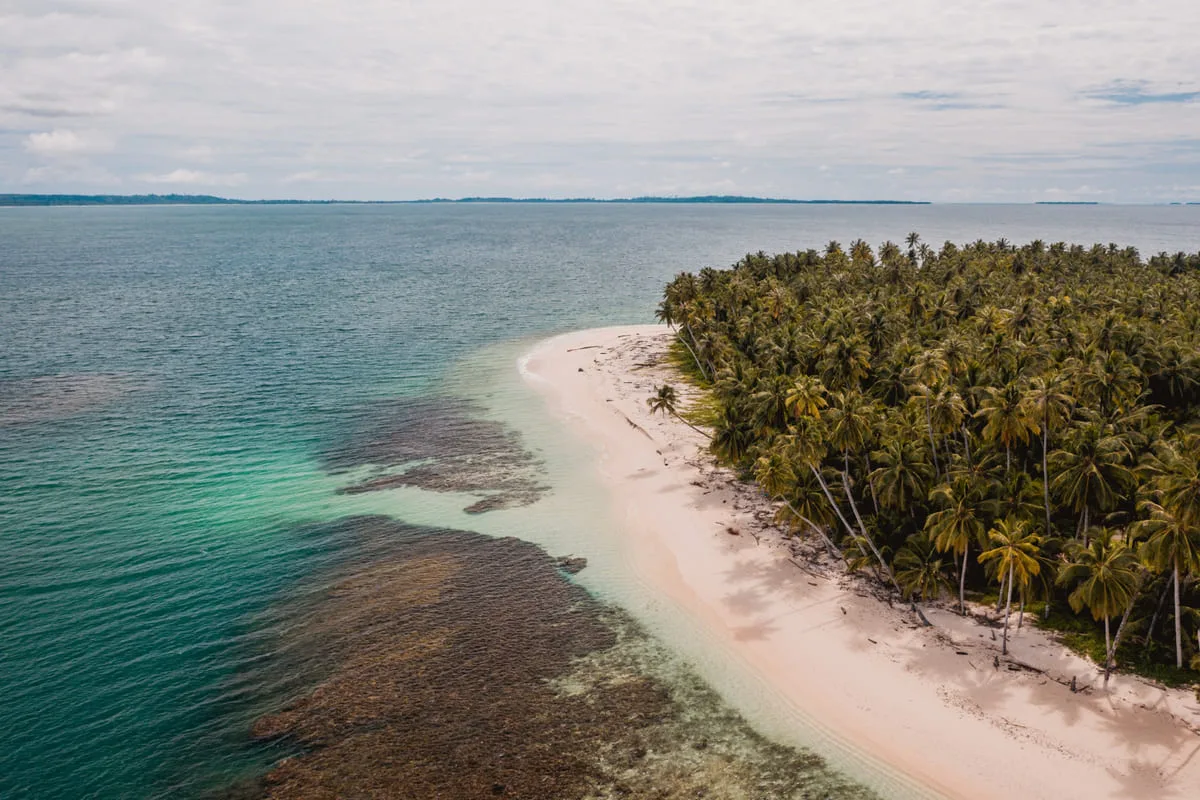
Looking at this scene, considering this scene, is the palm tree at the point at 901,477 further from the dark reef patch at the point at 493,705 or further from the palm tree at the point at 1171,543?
the dark reef patch at the point at 493,705

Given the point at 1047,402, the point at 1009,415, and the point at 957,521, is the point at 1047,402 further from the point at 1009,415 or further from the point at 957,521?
the point at 957,521

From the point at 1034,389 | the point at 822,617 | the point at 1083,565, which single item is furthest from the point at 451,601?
the point at 1034,389

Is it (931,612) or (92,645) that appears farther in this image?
(931,612)

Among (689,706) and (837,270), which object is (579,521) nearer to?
(689,706)

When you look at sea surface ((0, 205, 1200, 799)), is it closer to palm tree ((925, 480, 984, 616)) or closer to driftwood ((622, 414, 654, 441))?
driftwood ((622, 414, 654, 441))

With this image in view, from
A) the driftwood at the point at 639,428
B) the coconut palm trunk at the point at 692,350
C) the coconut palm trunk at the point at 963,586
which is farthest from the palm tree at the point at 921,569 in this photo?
the coconut palm trunk at the point at 692,350
